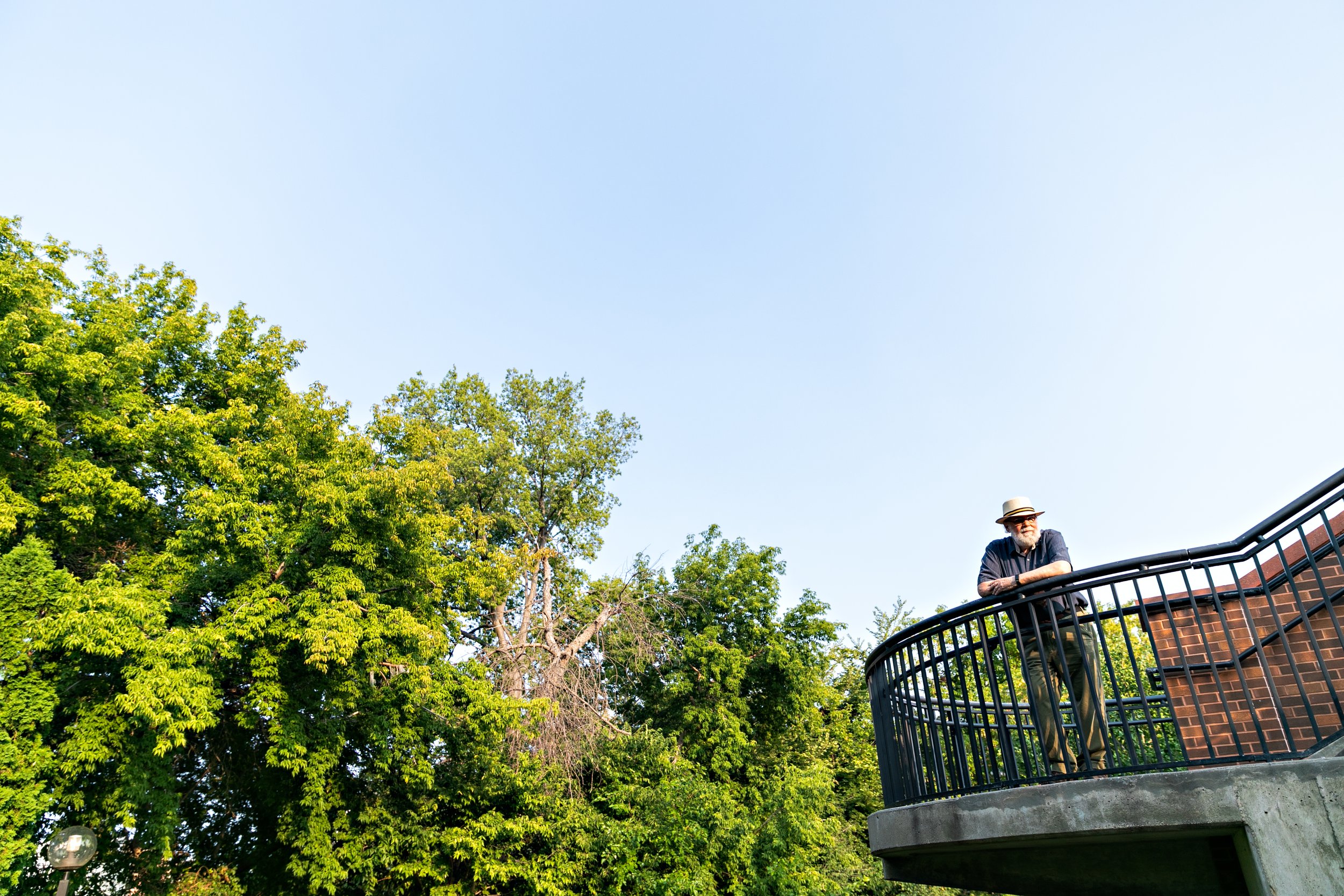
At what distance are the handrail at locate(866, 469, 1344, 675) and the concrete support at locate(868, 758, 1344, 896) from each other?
972 mm

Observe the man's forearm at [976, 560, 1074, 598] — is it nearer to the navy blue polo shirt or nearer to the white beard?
the navy blue polo shirt

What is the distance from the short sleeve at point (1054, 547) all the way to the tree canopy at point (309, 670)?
1231cm

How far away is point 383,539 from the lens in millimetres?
16781

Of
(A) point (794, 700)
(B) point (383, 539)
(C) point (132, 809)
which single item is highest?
(B) point (383, 539)

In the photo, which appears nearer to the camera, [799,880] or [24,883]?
[24,883]

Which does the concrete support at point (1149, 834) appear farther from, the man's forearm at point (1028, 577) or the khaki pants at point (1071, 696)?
the man's forearm at point (1028, 577)

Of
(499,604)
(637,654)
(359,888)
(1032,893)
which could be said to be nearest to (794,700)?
(637,654)

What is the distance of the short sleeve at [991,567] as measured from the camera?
509 centimetres

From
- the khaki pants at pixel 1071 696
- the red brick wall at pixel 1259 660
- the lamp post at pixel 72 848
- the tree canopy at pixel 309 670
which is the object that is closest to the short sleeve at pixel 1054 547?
the khaki pants at pixel 1071 696

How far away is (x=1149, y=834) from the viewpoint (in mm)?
3654

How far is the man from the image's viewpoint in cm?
430

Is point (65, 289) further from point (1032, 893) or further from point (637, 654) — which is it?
point (1032, 893)

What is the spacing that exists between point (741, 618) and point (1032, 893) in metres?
20.5

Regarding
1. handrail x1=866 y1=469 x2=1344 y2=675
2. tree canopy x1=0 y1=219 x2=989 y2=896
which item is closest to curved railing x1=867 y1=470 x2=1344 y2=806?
handrail x1=866 y1=469 x2=1344 y2=675
